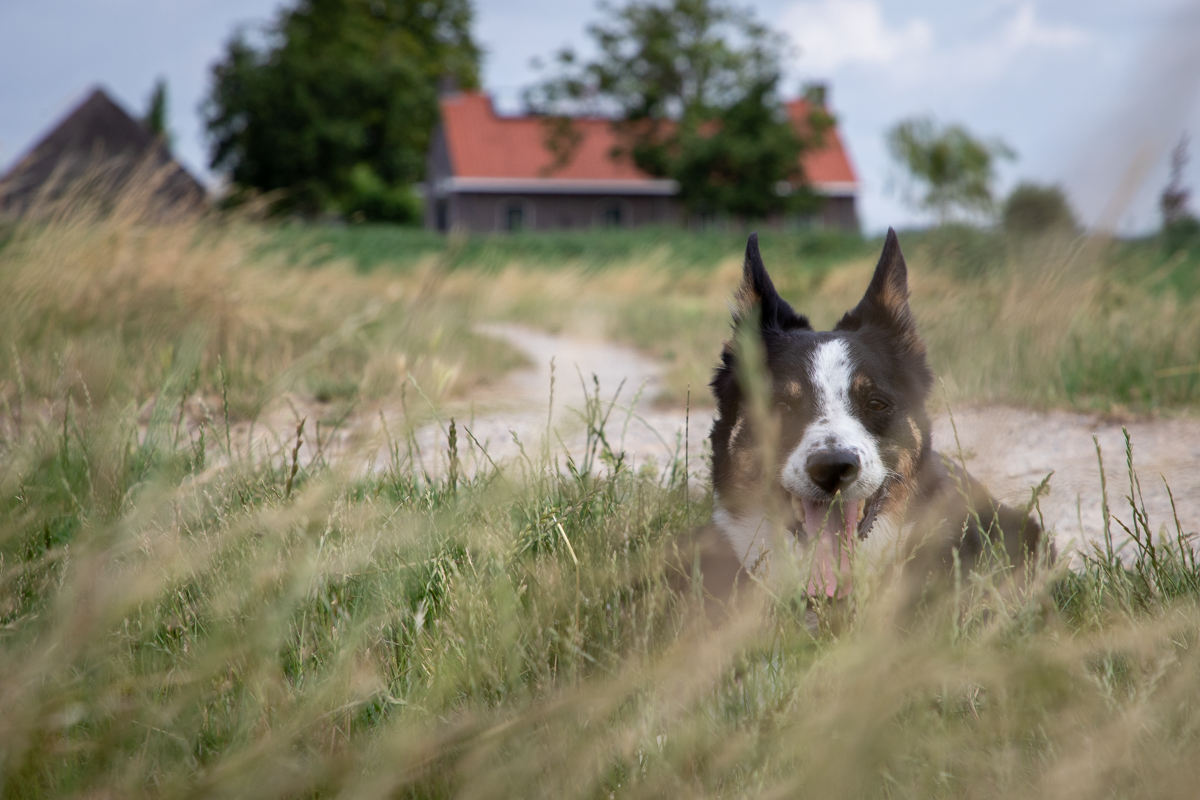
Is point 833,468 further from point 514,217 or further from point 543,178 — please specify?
point 514,217

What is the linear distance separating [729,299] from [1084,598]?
1527 mm

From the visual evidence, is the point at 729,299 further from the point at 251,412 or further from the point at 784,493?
the point at 251,412

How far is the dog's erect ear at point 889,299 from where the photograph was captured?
123 inches

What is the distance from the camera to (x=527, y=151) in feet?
149

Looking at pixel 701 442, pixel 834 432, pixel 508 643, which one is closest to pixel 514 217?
pixel 701 442

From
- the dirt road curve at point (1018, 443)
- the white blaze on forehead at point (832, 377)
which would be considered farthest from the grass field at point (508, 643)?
the white blaze on forehead at point (832, 377)

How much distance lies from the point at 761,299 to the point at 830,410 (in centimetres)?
53

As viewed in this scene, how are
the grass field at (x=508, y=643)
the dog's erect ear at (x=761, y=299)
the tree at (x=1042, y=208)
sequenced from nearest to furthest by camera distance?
the tree at (x=1042, y=208) < the grass field at (x=508, y=643) < the dog's erect ear at (x=761, y=299)

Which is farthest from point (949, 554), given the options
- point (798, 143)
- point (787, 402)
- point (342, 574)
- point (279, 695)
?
point (798, 143)

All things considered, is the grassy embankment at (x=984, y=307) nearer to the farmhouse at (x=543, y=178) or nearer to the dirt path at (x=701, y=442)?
the dirt path at (x=701, y=442)

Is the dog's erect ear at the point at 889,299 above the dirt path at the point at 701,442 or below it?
above

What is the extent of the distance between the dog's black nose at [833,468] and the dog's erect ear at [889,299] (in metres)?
0.84

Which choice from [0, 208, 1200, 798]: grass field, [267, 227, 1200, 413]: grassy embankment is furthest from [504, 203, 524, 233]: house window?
[0, 208, 1200, 798]: grass field

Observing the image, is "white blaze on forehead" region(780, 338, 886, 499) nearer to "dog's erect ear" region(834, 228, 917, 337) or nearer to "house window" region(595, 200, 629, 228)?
"dog's erect ear" region(834, 228, 917, 337)
